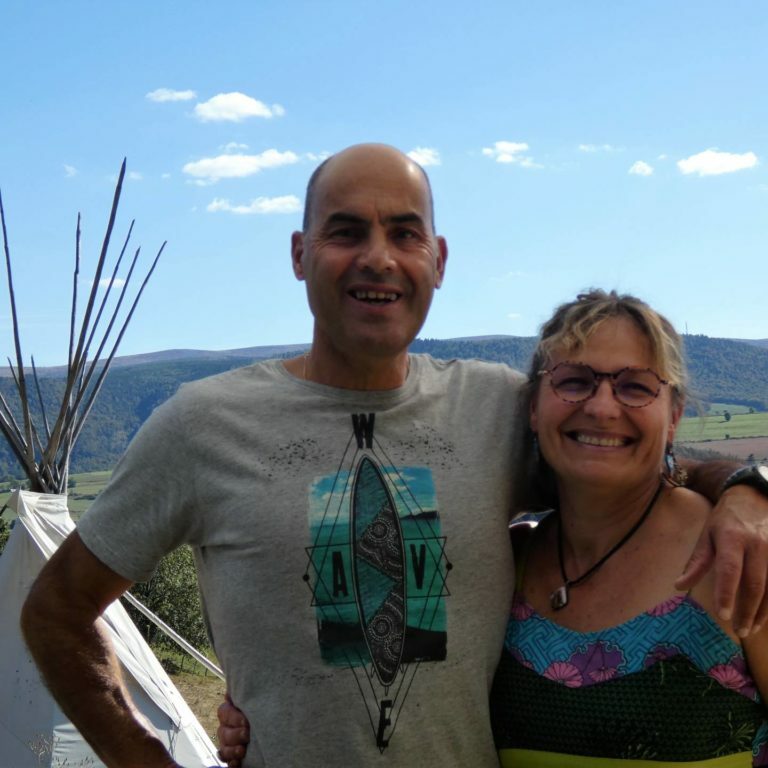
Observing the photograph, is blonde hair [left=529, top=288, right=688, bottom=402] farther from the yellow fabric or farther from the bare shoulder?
the yellow fabric

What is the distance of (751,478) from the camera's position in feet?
7.52

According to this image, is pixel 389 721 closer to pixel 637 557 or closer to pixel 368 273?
pixel 637 557

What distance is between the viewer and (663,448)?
8.34 feet

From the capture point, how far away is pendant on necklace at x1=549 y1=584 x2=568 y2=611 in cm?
252

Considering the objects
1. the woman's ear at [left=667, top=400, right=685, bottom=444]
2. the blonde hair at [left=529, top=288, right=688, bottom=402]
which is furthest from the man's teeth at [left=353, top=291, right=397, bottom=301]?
the woman's ear at [left=667, top=400, right=685, bottom=444]

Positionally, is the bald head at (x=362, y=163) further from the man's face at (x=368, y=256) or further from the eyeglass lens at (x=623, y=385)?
the eyeglass lens at (x=623, y=385)

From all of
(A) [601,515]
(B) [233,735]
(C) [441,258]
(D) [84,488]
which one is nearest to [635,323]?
(A) [601,515]

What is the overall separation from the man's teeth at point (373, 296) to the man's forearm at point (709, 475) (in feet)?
3.28

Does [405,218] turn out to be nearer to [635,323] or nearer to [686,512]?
[635,323]

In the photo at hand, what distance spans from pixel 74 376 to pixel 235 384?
932 cm

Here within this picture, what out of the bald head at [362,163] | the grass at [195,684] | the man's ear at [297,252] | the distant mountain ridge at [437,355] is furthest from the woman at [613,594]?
the distant mountain ridge at [437,355]

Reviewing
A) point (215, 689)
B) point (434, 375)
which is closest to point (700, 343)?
point (215, 689)

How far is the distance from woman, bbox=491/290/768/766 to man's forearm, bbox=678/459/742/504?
0.12 feet

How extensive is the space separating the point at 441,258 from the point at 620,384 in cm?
73
